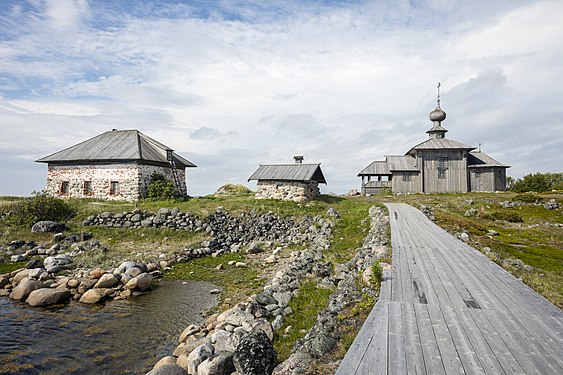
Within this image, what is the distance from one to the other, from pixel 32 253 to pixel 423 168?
4295cm

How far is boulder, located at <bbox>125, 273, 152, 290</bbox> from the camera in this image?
49.2 ft

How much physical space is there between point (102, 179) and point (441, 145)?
4233 centimetres

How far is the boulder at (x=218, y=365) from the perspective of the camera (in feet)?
22.5

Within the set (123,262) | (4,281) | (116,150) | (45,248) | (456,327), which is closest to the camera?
(456,327)

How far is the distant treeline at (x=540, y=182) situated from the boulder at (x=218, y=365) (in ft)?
186

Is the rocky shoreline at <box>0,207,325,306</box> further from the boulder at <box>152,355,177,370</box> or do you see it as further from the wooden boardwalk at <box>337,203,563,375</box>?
the wooden boardwalk at <box>337,203,563,375</box>

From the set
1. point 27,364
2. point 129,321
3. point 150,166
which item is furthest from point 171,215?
point 27,364

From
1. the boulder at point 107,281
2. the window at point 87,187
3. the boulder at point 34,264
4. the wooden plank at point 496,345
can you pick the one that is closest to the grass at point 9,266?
the boulder at point 34,264

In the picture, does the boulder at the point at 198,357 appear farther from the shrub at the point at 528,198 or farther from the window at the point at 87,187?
the shrub at the point at 528,198

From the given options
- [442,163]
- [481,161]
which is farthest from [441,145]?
[481,161]

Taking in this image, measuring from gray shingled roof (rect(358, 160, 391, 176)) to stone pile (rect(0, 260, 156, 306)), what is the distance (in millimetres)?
35955

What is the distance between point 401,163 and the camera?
45.0 meters

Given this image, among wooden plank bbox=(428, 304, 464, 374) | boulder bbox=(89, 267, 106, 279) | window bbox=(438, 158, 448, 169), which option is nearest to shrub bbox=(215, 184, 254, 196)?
window bbox=(438, 158, 448, 169)

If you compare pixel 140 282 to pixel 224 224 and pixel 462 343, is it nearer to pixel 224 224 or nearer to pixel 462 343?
pixel 224 224
